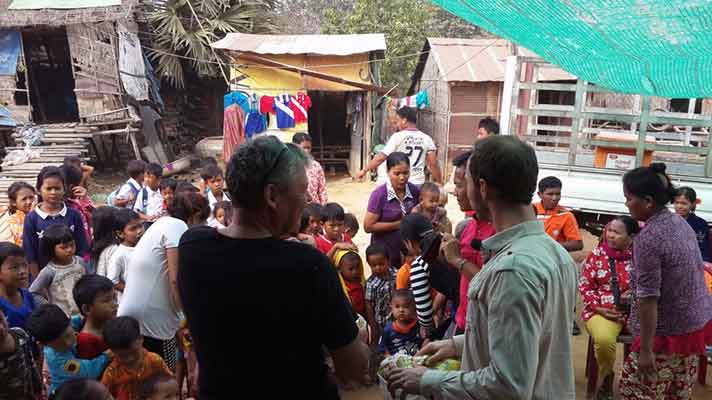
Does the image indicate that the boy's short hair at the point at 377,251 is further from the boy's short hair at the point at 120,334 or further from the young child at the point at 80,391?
the young child at the point at 80,391

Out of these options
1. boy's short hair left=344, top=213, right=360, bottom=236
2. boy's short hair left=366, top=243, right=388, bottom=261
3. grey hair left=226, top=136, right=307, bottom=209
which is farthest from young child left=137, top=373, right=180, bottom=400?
boy's short hair left=344, top=213, right=360, bottom=236

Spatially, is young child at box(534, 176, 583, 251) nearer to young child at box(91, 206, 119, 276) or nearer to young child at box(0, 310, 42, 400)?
young child at box(91, 206, 119, 276)

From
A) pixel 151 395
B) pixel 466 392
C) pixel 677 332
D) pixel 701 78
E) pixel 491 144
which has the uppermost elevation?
pixel 701 78

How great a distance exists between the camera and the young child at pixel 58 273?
3266 millimetres

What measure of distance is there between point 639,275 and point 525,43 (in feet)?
6.55

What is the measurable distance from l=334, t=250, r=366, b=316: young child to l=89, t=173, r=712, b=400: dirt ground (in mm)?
660

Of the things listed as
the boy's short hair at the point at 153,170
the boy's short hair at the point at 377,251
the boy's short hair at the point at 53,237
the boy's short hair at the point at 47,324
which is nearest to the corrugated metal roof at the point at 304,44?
the boy's short hair at the point at 153,170

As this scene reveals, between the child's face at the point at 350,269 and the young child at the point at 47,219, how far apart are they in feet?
6.52

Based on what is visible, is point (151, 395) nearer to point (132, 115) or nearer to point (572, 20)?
point (572, 20)

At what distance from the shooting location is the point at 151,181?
17.3 ft

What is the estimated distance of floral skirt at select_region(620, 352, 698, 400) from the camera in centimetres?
275

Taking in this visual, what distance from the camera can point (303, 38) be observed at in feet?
39.6

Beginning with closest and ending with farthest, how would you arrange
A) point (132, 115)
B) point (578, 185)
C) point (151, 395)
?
point (151, 395) < point (578, 185) < point (132, 115)

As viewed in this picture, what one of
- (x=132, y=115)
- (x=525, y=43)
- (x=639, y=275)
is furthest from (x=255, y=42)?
(x=639, y=275)
